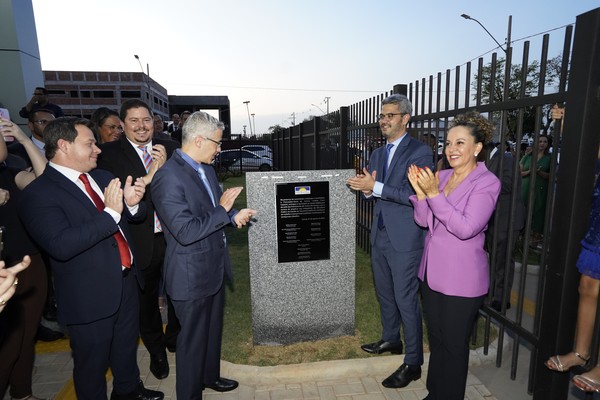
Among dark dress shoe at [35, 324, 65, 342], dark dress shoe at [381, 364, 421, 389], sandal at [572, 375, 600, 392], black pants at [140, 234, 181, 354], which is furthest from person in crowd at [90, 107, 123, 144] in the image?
sandal at [572, 375, 600, 392]

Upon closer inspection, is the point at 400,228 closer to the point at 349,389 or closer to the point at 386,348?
the point at 386,348

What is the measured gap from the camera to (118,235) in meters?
2.73

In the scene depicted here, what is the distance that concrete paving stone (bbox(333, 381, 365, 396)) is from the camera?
3.17m

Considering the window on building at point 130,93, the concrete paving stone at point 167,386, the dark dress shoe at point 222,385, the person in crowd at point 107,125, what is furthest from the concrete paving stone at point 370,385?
the window on building at point 130,93

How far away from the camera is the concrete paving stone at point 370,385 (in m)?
3.21

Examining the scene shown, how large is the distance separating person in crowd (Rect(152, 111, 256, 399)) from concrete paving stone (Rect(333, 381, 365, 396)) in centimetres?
120

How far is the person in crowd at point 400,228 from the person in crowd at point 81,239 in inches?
84.2

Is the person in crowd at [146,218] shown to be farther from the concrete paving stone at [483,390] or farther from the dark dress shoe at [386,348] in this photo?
the concrete paving stone at [483,390]

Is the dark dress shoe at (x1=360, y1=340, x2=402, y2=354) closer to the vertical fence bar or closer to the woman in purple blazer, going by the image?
the woman in purple blazer

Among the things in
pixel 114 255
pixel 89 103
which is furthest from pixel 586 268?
pixel 89 103

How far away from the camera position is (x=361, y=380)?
335cm

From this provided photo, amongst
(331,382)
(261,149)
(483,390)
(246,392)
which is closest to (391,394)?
(331,382)

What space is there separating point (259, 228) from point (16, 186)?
6.84 feet

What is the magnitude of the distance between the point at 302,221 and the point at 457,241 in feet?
5.34
